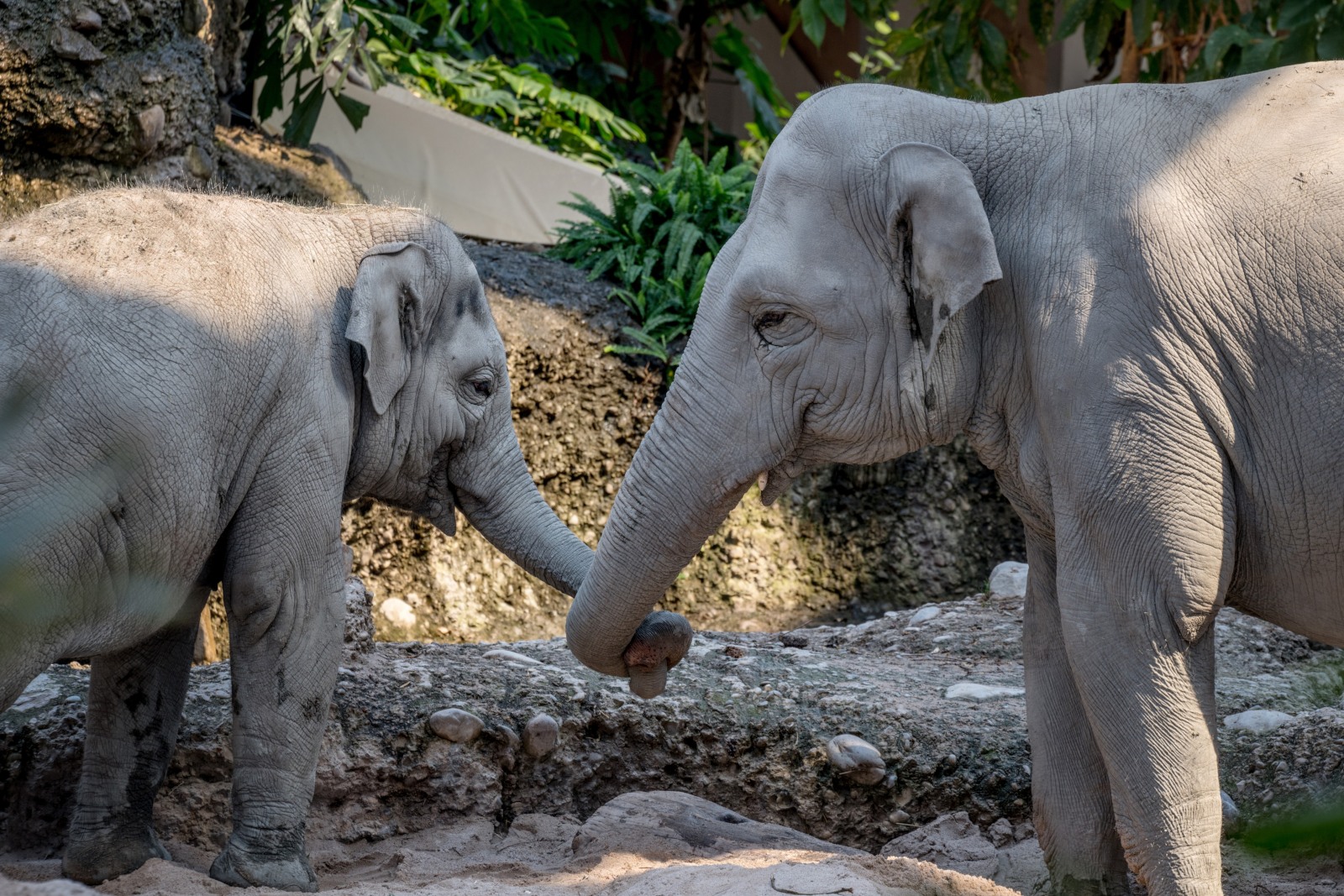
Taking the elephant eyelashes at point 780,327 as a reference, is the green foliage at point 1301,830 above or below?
below

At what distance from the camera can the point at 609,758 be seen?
517cm

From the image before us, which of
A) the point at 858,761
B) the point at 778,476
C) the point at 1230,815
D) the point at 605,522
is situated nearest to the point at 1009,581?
the point at 605,522

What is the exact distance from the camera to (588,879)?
4055mm

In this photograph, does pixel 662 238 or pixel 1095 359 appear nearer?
pixel 1095 359

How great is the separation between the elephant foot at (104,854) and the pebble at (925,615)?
13.1 feet

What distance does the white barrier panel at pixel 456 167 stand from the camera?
33.5 feet

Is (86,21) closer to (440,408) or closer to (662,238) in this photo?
(440,408)

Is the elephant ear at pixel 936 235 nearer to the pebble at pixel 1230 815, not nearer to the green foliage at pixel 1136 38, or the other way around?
the pebble at pixel 1230 815

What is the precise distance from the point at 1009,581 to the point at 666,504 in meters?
4.47

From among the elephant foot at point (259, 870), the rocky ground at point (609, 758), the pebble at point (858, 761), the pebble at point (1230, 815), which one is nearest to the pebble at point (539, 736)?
the rocky ground at point (609, 758)

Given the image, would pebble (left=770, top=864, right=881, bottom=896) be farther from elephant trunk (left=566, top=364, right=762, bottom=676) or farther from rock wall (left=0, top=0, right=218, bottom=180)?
rock wall (left=0, top=0, right=218, bottom=180)

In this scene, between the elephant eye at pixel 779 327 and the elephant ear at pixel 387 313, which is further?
the elephant ear at pixel 387 313

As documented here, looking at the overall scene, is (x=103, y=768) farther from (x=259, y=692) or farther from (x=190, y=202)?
(x=190, y=202)

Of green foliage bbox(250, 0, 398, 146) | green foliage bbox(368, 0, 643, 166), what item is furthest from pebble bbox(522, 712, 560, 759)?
green foliage bbox(368, 0, 643, 166)
